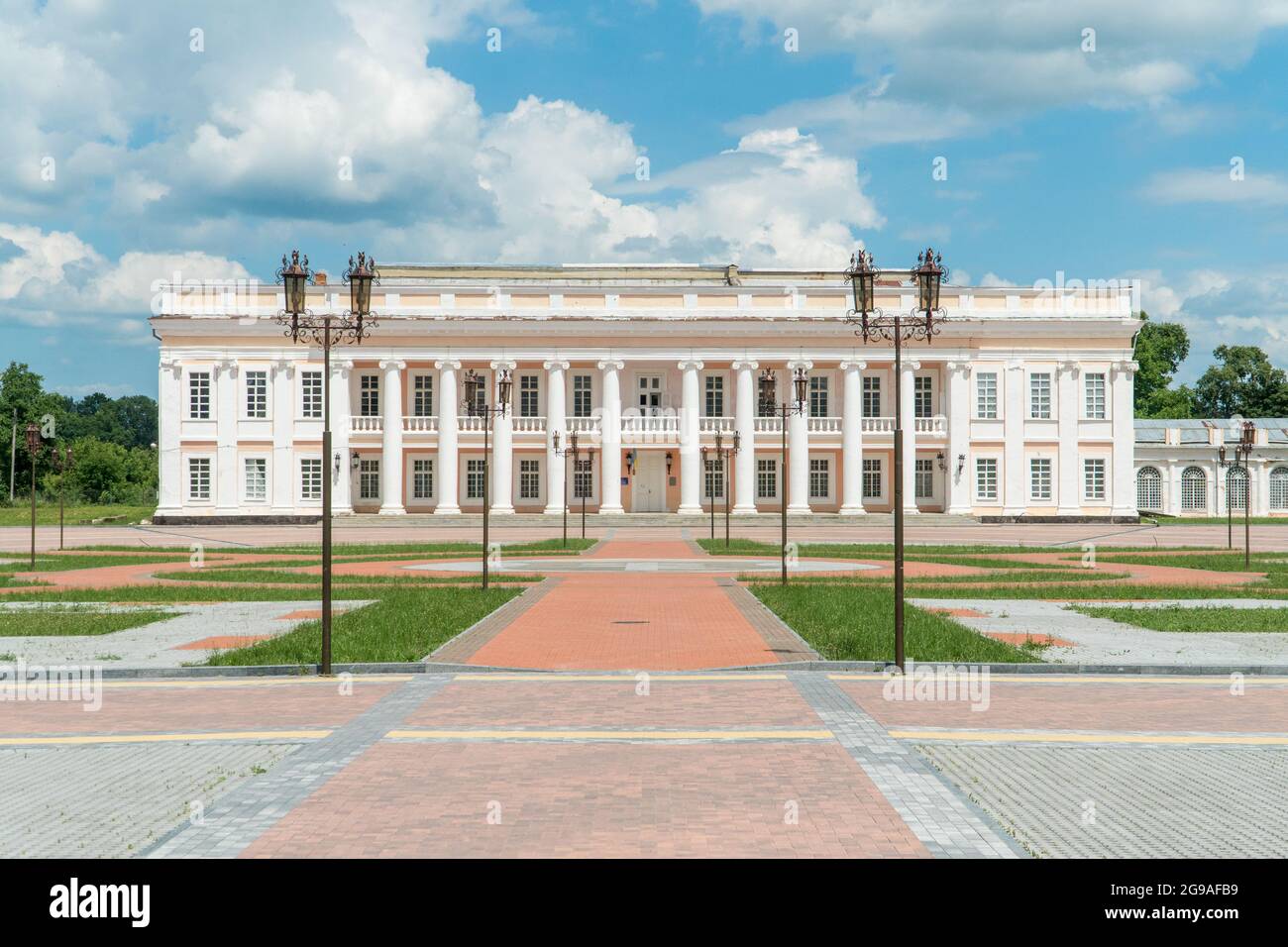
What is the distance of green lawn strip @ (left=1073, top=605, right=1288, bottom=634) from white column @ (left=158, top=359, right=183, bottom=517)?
5412 centimetres

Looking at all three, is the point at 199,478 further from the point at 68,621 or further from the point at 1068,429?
the point at 68,621

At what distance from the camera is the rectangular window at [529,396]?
67.8 m

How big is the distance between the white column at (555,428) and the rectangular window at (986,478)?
2313 cm

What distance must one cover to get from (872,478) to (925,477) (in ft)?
9.79

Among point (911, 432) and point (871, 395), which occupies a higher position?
point (871, 395)

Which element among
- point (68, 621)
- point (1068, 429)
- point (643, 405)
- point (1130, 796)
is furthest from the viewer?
point (643, 405)

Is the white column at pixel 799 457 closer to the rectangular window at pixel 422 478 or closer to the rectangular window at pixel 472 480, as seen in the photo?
the rectangular window at pixel 472 480

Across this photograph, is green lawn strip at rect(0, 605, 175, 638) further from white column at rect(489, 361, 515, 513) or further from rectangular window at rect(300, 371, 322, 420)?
rectangular window at rect(300, 371, 322, 420)

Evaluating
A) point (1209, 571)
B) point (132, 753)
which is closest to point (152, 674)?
point (132, 753)

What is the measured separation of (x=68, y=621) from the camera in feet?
61.1

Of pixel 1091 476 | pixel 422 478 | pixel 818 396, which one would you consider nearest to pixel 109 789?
pixel 422 478

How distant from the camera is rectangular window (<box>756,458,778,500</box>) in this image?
220ft

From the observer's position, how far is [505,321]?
64.8 meters

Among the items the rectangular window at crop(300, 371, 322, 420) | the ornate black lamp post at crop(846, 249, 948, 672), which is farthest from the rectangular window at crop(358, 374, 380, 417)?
the ornate black lamp post at crop(846, 249, 948, 672)
